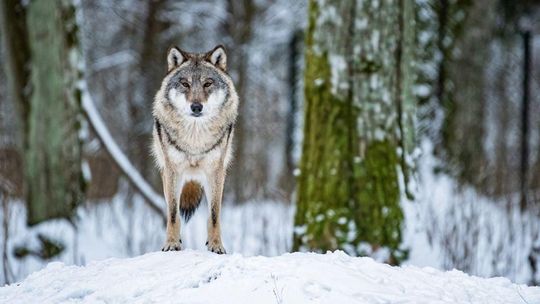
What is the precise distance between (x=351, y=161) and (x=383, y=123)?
0.47m

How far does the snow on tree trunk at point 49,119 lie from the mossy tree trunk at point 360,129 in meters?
3.41

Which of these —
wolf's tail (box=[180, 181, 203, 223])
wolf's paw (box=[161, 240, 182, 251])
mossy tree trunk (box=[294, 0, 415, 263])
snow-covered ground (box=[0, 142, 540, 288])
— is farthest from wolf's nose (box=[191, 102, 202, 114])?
mossy tree trunk (box=[294, 0, 415, 263])

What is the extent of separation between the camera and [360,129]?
6.14m

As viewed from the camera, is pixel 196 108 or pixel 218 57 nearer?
pixel 196 108

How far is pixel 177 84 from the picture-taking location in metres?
5.02

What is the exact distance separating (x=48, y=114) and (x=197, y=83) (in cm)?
371

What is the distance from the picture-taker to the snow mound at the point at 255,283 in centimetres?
359

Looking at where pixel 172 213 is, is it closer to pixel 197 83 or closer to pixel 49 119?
pixel 197 83

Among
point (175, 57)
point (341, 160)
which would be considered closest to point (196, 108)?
point (175, 57)

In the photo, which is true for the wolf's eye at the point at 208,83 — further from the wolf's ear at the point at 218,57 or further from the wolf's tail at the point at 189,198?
the wolf's tail at the point at 189,198

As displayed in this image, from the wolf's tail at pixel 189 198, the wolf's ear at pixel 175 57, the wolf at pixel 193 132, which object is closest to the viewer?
the wolf at pixel 193 132

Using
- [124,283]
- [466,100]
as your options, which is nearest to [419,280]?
[124,283]

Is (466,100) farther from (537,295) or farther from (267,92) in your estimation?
(537,295)

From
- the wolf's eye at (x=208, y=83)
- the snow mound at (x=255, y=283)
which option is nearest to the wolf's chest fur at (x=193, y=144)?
the wolf's eye at (x=208, y=83)
